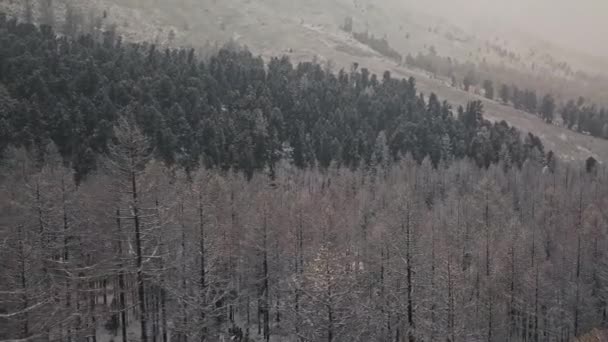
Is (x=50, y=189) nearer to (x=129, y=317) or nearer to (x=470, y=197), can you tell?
(x=129, y=317)

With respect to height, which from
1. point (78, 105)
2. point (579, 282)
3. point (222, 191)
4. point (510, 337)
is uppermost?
point (78, 105)

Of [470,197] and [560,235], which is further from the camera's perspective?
Result: [470,197]

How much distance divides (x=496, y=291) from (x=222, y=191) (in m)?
37.6

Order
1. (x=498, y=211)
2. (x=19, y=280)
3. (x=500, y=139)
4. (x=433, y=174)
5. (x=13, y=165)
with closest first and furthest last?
1. (x=19, y=280)
2. (x=13, y=165)
3. (x=498, y=211)
4. (x=433, y=174)
5. (x=500, y=139)

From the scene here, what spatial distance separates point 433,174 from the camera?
12112 cm

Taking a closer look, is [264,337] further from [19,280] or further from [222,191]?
[19,280]

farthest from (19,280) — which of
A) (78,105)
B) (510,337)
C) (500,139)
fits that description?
(500,139)

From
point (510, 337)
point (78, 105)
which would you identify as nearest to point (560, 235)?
point (510, 337)

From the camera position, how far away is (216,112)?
129500mm

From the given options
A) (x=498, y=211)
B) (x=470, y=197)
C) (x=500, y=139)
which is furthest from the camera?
(x=500, y=139)

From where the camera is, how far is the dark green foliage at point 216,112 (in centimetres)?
10681

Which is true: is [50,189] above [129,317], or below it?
above

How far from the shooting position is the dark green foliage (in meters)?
107

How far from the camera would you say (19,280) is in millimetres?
34531
